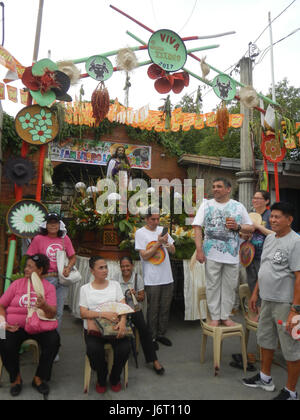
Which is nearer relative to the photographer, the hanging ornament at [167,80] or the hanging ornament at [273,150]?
the hanging ornament at [167,80]

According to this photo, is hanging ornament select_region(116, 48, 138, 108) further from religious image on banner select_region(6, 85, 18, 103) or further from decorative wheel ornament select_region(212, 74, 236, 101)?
religious image on banner select_region(6, 85, 18, 103)

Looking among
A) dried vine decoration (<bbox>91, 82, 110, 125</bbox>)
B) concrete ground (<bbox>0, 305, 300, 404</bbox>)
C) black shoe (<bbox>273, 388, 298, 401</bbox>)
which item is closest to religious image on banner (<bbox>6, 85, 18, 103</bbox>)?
dried vine decoration (<bbox>91, 82, 110, 125</bbox>)

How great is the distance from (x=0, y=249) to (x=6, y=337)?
8.51 feet

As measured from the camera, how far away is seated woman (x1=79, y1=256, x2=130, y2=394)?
2695 millimetres

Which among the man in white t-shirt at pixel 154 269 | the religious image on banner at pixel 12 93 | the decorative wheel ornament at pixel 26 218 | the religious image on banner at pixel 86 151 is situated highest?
the religious image on banner at pixel 86 151

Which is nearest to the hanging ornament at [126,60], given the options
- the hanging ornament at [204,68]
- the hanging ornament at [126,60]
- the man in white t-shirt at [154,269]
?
the hanging ornament at [126,60]

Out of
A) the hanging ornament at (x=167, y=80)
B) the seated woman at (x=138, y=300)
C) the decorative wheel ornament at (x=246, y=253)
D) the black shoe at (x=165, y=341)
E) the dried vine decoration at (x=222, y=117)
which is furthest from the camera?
the dried vine decoration at (x=222, y=117)

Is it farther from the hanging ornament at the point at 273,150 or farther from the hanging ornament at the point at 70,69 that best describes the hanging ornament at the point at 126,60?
the hanging ornament at the point at 273,150

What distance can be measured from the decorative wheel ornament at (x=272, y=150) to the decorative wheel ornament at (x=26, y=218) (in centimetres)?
341

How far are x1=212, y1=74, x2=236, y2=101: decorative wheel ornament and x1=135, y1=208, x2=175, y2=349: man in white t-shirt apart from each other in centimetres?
196

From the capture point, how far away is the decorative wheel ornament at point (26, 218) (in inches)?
132

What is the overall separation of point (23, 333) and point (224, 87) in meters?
3.88
